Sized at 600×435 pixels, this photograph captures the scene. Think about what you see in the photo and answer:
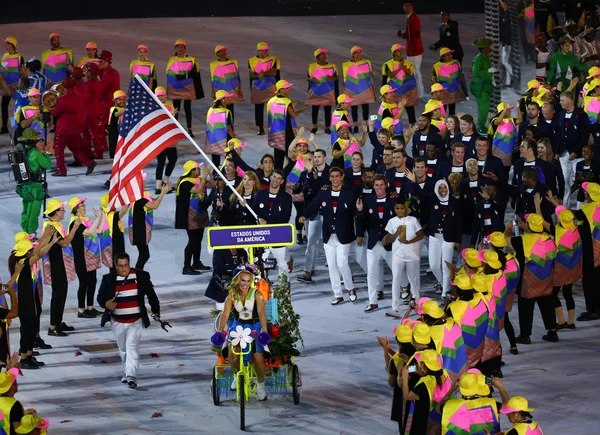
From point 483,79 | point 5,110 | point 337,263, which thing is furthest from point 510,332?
point 5,110

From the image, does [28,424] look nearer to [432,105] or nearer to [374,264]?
[374,264]

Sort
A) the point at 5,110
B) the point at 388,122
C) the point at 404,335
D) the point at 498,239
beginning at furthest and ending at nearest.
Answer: the point at 5,110 → the point at 388,122 → the point at 498,239 → the point at 404,335

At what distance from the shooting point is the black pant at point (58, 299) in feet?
67.5

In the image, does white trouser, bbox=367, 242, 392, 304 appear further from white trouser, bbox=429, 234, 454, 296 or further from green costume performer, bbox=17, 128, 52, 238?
green costume performer, bbox=17, 128, 52, 238

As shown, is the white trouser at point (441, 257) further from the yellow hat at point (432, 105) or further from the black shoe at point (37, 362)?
the black shoe at point (37, 362)

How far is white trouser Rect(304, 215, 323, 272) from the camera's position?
23.2 m

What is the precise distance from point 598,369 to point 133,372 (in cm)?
586

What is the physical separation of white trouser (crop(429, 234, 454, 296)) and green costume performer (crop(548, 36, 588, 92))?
7563 millimetres

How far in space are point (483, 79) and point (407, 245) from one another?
8714 millimetres

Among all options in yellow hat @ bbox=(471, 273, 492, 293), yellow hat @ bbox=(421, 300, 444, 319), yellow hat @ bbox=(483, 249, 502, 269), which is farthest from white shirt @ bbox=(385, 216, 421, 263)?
yellow hat @ bbox=(421, 300, 444, 319)

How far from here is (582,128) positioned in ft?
81.9

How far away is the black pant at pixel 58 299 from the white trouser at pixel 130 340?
Answer: 190 cm

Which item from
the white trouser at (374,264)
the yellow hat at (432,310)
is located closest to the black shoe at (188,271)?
the white trouser at (374,264)

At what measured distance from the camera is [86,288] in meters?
21.8
